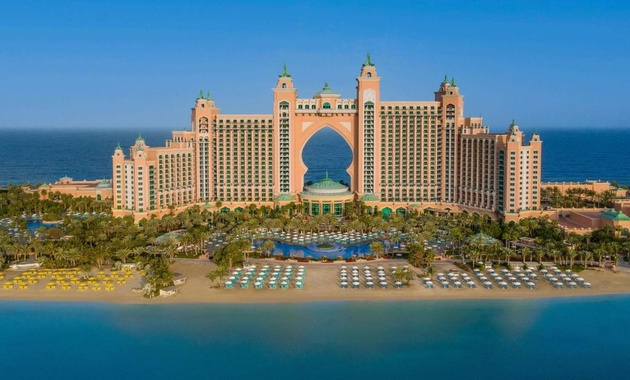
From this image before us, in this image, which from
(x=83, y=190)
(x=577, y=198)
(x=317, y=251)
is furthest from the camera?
(x=83, y=190)

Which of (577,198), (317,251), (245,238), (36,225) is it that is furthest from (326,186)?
(36,225)

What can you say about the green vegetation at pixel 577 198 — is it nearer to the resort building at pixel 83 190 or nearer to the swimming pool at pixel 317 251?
the swimming pool at pixel 317 251

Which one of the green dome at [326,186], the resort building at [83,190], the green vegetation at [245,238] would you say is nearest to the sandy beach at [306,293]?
the green vegetation at [245,238]

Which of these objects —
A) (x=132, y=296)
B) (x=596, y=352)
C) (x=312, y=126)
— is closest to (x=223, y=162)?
(x=312, y=126)

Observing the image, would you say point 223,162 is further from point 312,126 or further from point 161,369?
point 161,369

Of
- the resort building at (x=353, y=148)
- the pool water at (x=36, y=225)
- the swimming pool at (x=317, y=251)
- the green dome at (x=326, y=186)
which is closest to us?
the swimming pool at (x=317, y=251)

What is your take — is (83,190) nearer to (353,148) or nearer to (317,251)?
(353,148)
